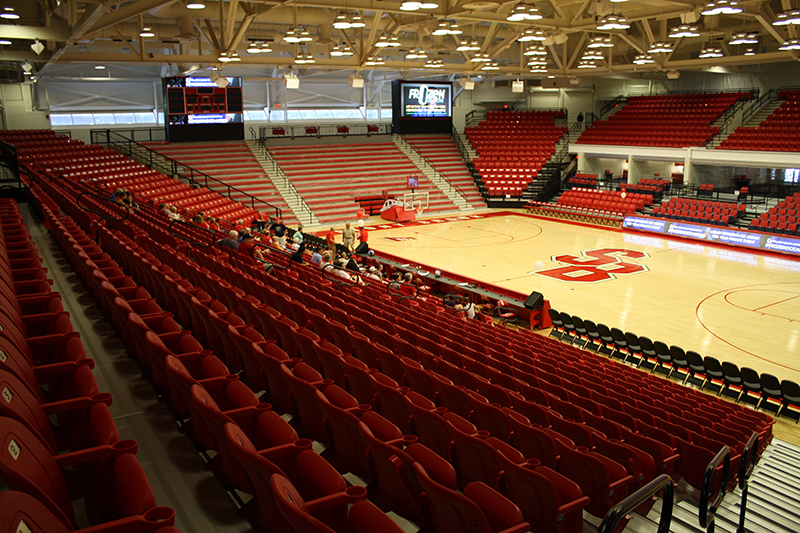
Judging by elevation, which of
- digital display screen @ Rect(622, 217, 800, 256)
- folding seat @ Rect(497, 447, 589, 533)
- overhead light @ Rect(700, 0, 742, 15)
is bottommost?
digital display screen @ Rect(622, 217, 800, 256)

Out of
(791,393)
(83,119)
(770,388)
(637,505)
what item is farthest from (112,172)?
(637,505)

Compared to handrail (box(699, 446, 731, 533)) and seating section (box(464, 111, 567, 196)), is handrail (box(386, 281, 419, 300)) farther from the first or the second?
seating section (box(464, 111, 567, 196))

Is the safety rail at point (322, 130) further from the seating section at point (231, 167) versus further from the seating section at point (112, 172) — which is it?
the seating section at point (112, 172)

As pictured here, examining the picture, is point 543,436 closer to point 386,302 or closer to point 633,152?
point 386,302

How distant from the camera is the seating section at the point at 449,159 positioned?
3369 cm

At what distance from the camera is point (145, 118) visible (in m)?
31.9

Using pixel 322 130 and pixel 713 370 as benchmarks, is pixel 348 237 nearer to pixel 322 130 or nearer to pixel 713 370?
pixel 713 370

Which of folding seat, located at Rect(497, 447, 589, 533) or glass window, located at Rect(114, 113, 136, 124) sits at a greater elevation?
glass window, located at Rect(114, 113, 136, 124)

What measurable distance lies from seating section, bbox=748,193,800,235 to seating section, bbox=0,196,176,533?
966 inches

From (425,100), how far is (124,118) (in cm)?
1706

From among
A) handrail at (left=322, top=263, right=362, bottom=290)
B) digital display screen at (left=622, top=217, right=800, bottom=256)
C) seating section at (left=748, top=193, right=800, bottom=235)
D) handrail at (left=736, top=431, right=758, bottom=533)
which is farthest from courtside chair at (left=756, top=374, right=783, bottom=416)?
seating section at (left=748, top=193, right=800, bottom=235)

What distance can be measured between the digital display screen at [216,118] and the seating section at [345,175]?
2.47 metres

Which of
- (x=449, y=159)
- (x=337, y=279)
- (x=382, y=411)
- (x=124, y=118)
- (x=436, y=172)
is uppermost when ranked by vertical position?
(x=124, y=118)

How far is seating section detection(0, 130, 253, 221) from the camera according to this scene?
21109 mm
